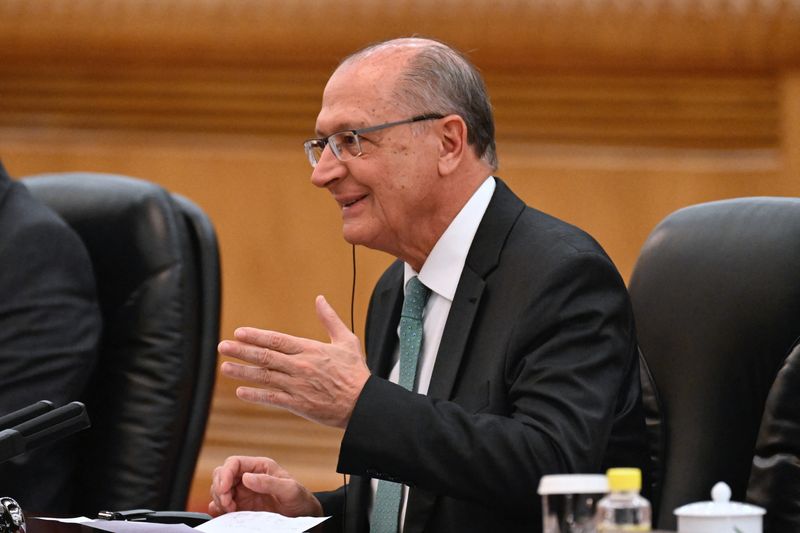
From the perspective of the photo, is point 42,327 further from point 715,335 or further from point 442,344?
point 715,335

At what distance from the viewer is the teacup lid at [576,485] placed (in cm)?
112

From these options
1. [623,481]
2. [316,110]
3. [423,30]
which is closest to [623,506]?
[623,481]

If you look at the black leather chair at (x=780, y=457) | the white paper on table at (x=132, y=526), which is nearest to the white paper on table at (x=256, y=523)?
the white paper on table at (x=132, y=526)

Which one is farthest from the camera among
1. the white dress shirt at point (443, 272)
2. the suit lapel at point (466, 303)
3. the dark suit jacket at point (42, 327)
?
the dark suit jacket at point (42, 327)

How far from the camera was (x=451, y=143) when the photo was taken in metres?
1.96

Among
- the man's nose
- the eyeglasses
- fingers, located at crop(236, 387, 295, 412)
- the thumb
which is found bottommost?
fingers, located at crop(236, 387, 295, 412)

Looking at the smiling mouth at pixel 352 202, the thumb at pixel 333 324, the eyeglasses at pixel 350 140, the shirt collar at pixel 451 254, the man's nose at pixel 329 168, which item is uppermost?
the eyeglasses at pixel 350 140

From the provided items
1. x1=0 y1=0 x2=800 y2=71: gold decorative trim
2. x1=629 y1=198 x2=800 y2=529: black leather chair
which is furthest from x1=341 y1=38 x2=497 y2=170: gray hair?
x1=0 y1=0 x2=800 y2=71: gold decorative trim

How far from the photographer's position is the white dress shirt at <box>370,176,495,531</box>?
1.91 m

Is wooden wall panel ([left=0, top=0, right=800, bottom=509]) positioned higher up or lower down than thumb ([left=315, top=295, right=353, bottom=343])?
higher up

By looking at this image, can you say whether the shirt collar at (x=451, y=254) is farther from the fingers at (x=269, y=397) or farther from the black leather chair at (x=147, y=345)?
the black leather chair at (x=147, y=345)

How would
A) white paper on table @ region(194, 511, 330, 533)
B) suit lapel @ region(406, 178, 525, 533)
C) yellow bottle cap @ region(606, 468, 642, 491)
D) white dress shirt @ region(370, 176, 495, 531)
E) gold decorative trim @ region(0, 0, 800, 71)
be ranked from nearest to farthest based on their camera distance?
yellow bottle cap @ region(606, 468, 642, 491), white paper on table @ region(194, 511, 330, 533), suit lapel @ region(406, 178, 525, 533), white dress shirt @ region(370, 176, 495, 531), gold decorative trim @ region(0, 0, 800, 71)

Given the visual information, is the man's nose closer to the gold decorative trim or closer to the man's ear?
the man's ear

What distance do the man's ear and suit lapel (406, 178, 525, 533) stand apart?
3.4 inches
